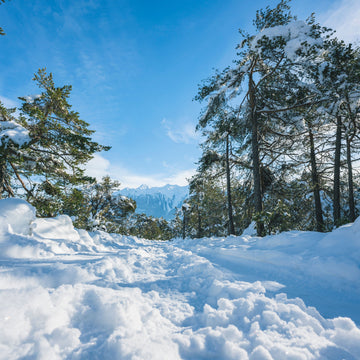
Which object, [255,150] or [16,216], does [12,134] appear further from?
[255,150]

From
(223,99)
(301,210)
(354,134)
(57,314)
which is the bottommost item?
(57,314)

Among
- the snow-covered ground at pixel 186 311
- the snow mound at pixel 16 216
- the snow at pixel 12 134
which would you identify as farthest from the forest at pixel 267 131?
the snow-covered ground at pixel 186 311

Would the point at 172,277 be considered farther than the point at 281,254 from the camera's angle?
No

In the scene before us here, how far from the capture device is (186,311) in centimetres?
168

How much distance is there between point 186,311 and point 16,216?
5.12 m

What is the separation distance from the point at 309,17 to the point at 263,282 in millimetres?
8263

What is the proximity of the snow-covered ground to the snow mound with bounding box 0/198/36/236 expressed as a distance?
1.51 meters

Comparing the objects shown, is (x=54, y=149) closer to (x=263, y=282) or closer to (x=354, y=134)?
(x=263, y=282)

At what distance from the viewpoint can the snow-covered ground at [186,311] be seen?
1.11m

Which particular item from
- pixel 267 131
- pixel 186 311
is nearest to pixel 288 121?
pixel 267 131

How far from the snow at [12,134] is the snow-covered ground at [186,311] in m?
4.46

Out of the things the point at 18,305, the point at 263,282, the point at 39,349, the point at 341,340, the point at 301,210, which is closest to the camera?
the point at 39,349

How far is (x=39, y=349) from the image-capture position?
1028 millimetres

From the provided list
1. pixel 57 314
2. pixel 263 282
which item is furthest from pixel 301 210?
pixel 57 314
